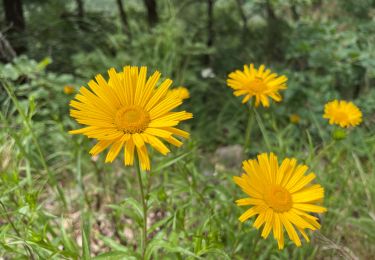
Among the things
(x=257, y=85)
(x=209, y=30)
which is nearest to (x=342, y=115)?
(x=257, y=85)

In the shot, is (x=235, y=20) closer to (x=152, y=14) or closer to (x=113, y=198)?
(x=152, y=14)

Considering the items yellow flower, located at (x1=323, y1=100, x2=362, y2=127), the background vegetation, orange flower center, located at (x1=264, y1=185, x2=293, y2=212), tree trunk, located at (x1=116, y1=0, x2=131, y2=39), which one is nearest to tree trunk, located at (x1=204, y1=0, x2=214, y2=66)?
the background vegetation

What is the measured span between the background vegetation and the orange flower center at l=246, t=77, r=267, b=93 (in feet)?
0.70

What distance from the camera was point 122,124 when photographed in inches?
40.2

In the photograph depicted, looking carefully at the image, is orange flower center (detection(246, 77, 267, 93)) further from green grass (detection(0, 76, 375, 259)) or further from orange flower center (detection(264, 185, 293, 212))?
orange flower center (detection(264, 185, 293, 212))

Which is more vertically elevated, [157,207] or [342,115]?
[342,115]

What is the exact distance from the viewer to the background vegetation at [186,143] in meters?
1.43

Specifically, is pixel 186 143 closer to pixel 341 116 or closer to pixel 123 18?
pixel 341 116

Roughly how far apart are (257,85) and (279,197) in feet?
1.77

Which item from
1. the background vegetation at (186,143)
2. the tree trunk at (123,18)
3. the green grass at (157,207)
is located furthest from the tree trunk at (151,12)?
the green grass at (157,207)

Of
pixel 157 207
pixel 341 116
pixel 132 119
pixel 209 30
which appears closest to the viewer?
pixel 132 119

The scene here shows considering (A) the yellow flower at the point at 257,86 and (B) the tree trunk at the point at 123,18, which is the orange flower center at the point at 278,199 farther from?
(B) the tree trunk at the point at 123,18

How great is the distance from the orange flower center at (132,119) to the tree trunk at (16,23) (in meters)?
2.61

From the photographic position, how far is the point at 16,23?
133 inches
